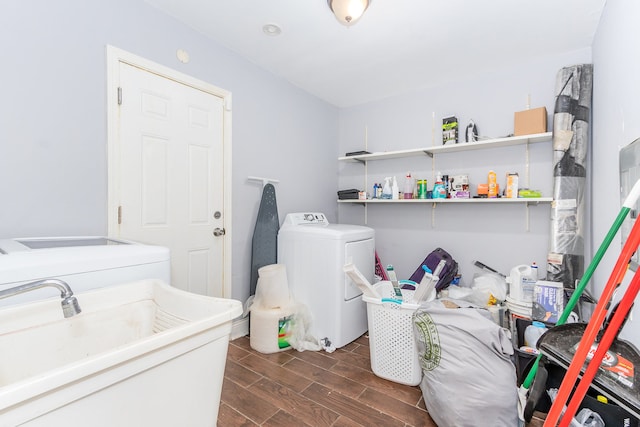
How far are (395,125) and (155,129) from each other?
236 cm

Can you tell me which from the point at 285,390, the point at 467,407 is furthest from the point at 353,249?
the point at 467,407

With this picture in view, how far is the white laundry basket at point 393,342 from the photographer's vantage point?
6.02ft

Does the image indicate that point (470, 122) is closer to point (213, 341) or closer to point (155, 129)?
point (155, 129)

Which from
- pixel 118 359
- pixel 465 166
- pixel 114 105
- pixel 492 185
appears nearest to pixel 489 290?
pixel 492 185

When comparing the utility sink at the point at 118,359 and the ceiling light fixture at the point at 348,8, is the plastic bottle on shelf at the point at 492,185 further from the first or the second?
the utility sink at the point at 118,359

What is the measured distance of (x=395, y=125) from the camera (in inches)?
128

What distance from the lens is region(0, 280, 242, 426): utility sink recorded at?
1.86 ft

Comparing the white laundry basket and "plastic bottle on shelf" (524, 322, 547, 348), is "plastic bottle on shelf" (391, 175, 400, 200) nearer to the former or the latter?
the white laundry basket

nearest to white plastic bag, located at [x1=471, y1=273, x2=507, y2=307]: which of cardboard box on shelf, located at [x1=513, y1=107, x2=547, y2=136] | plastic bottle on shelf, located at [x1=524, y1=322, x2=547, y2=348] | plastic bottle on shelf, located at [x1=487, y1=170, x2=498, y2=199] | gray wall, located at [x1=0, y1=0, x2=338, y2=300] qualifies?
plastic bottle on shelf, located at [x1=524, y1=322, x2=547, y2=348]

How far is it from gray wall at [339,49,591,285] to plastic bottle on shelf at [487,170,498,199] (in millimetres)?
115

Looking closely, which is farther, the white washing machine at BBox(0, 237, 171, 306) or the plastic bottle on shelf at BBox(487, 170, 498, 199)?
the plastic bottle on shelf at BBox(487, 170, 498, 199)

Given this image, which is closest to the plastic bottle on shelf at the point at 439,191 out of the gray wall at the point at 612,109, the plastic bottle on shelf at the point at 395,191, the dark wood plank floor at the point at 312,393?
the plastic bottle on shelf at the point at 395,191

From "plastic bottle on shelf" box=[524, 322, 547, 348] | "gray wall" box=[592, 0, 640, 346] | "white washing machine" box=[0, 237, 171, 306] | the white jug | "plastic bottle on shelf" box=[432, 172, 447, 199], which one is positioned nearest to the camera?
"white washing machine" box=[0, 237, 171, 306]

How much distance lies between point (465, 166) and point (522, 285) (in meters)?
1.24
